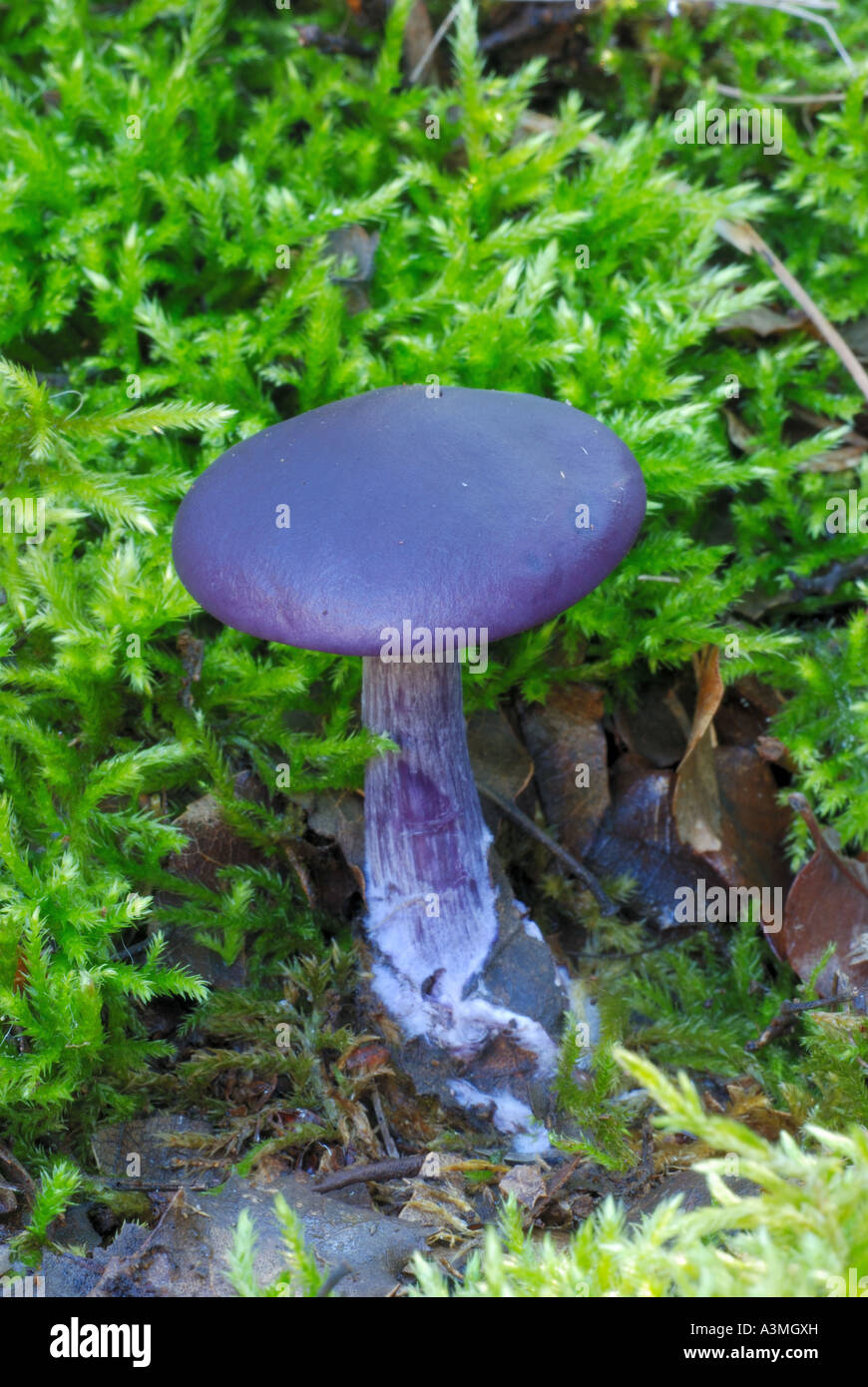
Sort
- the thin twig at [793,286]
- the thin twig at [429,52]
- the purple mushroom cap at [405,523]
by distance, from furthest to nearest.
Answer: the thin twig at [429,52] → the thin twig at [793,286] → the purple mushroom cap at [405,523]

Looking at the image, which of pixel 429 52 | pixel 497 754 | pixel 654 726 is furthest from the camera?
pixel 429 52

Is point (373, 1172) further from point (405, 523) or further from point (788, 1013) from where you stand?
point (405, 523)

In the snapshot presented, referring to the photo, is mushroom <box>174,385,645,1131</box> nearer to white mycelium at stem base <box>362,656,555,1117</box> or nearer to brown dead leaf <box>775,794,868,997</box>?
white mycelium at stem base <box>362,656,555,1117</box>

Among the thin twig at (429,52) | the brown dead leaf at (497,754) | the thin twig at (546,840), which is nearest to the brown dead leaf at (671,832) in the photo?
the thin twig at (546,840)

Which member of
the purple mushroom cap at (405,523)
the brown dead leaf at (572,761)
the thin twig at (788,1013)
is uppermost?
the purple mushroom cap at (405,523)

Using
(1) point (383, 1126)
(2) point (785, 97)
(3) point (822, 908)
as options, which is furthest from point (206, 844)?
(2) point (785, 97)

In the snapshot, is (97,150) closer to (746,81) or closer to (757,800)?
(746,81)

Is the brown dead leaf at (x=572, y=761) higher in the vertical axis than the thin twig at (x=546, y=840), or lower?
higher

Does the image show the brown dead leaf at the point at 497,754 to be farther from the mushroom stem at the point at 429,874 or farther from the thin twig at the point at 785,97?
the thin twig at the point at 785,97
